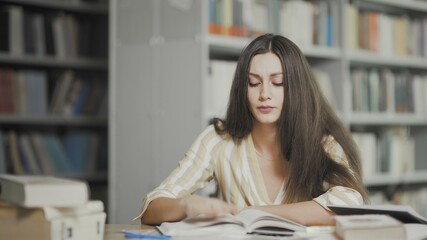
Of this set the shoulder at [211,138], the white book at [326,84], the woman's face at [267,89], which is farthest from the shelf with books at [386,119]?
the woman's face at [267,89]

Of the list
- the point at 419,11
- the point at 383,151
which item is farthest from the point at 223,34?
the point at 419,11

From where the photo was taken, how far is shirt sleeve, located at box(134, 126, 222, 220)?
2020mm

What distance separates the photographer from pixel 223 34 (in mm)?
3205

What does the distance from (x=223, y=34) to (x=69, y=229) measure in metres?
2.05

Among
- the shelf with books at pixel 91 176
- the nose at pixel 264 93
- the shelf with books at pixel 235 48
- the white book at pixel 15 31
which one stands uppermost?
the white book at pixel 15 31

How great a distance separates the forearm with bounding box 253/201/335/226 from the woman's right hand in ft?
0.46

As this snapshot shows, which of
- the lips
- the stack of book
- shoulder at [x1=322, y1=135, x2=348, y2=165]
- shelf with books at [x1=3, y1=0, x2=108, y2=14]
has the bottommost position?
the stack of book

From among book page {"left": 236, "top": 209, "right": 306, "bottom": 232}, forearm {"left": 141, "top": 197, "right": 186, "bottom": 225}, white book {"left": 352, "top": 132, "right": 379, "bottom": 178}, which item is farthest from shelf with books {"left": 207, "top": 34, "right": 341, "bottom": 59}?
book page {"left": 236, "top": 209, "right": 306, "bottom": 232}

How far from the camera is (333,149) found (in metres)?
2.02

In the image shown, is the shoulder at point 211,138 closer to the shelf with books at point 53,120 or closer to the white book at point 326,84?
the white book at point 326,84

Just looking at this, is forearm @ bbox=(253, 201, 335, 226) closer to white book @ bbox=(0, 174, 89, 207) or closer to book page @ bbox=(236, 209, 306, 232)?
book page @ bbox=(236, 209, 306, 232)

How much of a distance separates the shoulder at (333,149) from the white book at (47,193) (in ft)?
3.08

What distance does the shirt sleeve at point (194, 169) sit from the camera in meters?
2.02

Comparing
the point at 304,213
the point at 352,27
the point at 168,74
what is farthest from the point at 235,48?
the point at 304,213
